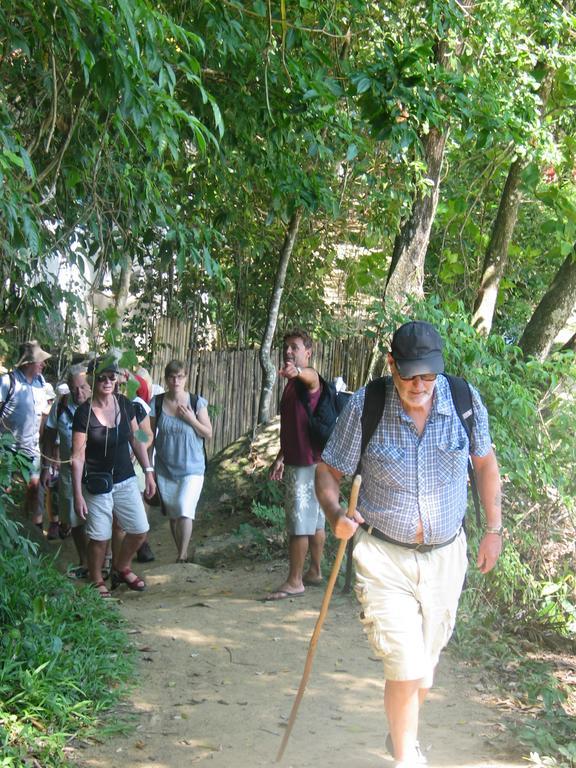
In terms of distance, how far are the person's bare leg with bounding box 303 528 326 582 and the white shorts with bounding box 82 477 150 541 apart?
1.34m

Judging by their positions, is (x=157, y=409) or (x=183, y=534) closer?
(x=183, y=534)

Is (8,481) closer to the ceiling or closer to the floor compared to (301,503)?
closer to the ceiling

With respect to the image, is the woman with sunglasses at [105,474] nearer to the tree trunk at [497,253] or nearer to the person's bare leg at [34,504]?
the person's bare leg at [34,504]

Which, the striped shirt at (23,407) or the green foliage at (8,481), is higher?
the striped shirt at (23,407)

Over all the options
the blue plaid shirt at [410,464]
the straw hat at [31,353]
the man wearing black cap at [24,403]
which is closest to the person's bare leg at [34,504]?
the man wearing black cap at [24,403]

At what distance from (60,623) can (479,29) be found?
6.01 meters

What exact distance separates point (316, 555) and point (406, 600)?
340 centimetres

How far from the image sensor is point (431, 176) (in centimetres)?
941

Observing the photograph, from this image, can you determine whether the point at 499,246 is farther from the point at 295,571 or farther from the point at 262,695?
the point at 262,695

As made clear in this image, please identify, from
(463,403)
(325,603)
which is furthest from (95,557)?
(463,403)

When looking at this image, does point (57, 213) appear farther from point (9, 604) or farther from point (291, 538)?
point (291, 538)

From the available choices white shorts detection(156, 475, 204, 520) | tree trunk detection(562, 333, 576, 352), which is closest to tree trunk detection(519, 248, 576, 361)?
Answer: tree trunk detection(562, 333, 576, 352)

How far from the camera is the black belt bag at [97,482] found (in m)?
7.57

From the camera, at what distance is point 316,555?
7.57m
